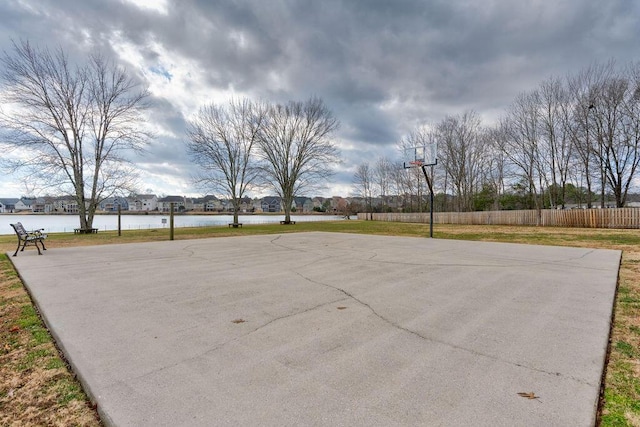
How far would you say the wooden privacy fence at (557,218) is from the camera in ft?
59.1

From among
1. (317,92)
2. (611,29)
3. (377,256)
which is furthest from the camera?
(317,92)

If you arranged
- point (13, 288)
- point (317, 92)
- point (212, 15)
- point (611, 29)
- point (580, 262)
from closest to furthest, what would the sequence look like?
point (13, 288), point (580, 262), point (212, 15), point (611, 29), point (317, 92)

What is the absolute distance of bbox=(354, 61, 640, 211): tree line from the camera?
20.0m

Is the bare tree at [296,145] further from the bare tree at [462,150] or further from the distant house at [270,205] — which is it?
the distant house at [270,205]

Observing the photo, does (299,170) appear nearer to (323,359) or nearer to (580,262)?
(580,262)

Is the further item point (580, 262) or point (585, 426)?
point (580, 262)

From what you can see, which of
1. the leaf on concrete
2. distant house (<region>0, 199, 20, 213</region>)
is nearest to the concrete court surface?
the leaf on concrete

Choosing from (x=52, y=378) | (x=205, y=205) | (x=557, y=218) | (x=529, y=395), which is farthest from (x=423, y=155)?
(x=205, y=205)

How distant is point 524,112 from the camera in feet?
77.9

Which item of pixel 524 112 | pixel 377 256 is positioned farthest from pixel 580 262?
pixel 524 112

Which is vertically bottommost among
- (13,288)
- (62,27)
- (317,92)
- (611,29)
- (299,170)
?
(13,288)

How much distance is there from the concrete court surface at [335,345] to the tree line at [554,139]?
23432 millimetres

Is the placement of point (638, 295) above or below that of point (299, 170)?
below

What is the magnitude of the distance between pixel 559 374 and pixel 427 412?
1.14 m
